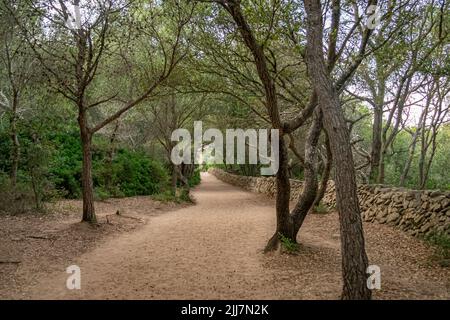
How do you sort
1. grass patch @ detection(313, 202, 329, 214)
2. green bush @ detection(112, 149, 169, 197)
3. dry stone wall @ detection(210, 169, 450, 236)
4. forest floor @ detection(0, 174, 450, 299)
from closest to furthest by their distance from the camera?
forest floor @ detection(0, 174, 450, 299) < dry stone wall @ detection(210, 169, 450, 236) < grass patch @ detection(313, 202, 329, 214) < green bush @ detection(112, 149, 169, 197)

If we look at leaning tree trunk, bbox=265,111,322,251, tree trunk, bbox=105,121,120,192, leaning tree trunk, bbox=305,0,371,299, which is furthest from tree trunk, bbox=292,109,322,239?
tree trunk, bbox=105,121,120,192

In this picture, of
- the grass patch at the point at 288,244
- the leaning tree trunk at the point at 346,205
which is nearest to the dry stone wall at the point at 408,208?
the grass patch at the point at 288,244

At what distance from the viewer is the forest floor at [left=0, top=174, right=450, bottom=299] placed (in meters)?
5.39

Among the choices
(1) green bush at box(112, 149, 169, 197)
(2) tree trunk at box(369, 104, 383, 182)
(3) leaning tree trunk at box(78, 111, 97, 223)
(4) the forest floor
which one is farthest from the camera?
(1) green bush at box(112, 149, 169, 197)

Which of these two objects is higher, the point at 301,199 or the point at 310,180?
the point at 310,180

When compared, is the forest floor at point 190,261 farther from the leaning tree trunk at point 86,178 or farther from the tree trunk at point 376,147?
the tree trunk at point 376,147

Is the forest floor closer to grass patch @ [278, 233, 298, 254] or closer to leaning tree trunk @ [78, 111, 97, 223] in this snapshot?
grass patch @ [278, 233, 298, 254]

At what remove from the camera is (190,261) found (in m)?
7.32

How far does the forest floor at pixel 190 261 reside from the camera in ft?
17.7

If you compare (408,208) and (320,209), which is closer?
(408,208)

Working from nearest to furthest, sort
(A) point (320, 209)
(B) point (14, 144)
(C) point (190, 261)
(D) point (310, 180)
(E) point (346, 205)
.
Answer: (E) point (346, 205) < (C) point (190, 261) < (D) point (310, 180) < (B) point (14, 144) < (A) point (320, 209)

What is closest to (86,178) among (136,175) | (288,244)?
(288,244)

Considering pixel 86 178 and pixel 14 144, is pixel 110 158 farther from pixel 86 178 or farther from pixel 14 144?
pixel 86 178
